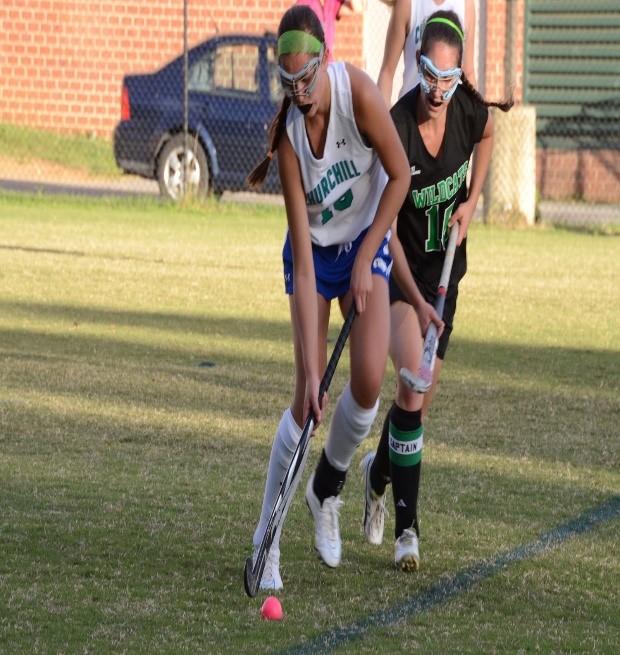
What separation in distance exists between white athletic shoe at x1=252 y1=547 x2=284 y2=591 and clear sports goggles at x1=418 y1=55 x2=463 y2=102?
168 cm

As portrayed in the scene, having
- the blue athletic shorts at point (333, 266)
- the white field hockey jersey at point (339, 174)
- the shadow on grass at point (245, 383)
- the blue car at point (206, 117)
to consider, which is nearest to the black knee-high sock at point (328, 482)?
the blue athletic shorts at point (333, 266)

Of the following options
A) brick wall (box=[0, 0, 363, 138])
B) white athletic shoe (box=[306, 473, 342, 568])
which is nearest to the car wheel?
brick wall (box=[0, 0, 363, 138])

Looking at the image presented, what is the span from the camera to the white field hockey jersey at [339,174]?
5.05 m

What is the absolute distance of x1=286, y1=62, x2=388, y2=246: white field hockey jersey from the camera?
5.05 meters

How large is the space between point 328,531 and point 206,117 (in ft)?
46.7

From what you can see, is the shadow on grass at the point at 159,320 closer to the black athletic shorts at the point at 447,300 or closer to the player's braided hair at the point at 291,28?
the black athletic shorts at the point at 447,300

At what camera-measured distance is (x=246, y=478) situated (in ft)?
21.5

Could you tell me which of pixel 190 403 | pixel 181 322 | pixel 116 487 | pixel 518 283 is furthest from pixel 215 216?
pixel 116 487

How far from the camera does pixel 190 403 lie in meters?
8.13

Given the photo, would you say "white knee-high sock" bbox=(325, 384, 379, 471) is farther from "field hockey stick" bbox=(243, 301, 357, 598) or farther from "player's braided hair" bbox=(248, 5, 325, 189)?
"player's braided hair" bbox=(248, 5, 325, 189)

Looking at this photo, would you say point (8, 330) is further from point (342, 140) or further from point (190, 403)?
point (342, 140)

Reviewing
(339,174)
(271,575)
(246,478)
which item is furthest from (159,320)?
(271,575)

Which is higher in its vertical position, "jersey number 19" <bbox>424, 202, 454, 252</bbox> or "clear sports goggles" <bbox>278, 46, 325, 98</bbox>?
"clear sports goggles" <bbox>278, 46, 325, 98</bbox>

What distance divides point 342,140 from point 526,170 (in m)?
12.6
